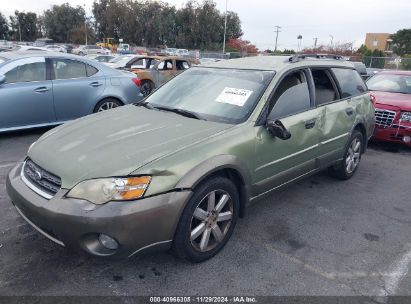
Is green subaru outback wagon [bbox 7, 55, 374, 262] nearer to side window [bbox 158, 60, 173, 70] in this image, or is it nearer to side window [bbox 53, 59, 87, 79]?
side window [bbox 53, 59, 87, 79]

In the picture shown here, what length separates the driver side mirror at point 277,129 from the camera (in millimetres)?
3107

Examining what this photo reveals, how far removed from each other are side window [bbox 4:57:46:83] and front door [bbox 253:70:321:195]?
14.0ft

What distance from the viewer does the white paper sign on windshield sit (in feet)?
→ 10.9

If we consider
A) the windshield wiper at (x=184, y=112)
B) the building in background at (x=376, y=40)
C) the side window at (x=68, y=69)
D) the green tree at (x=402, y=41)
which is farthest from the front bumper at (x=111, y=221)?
the building in background at (x=376, y=40)

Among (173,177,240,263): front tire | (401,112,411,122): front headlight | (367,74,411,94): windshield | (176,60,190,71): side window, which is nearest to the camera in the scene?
(173,177,240,263): front tire

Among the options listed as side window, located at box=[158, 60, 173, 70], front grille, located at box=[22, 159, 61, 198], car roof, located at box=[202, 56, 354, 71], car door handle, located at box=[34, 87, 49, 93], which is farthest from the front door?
side window, located at box=[158, 60, 173, 70]

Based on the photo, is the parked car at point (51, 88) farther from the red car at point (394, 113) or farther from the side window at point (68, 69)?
the red car at point (394, 113)

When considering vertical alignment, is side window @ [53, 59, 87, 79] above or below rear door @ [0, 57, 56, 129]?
above

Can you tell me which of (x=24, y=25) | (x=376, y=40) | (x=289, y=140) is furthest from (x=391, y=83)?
(x=24, y=25)

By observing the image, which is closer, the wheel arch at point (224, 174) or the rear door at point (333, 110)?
the wheel arch at point (224, 174)

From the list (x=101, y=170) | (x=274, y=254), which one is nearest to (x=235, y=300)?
(x=274, y=254)

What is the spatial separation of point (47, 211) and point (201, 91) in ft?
6.28

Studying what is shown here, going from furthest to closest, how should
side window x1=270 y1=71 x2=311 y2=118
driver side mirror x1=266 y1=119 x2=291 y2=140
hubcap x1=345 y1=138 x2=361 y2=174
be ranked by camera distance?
hubcap x1=345 y1=138 x2=361 y2=174, side window x1=270 y1=71 x2=311 y2=118, driver side mirror x1=266 y1=119 x2=291 y2=140

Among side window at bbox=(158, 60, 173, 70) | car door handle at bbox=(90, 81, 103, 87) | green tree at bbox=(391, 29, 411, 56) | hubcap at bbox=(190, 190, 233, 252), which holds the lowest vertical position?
hubcap at bbox=(190, 190, 233, 252)
